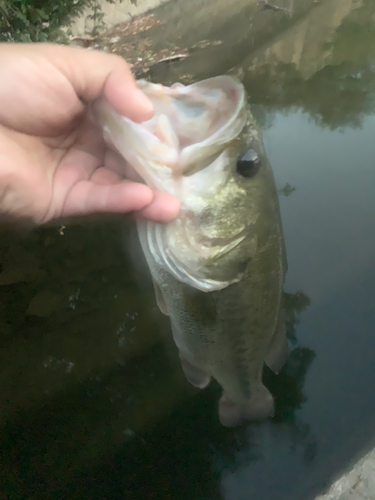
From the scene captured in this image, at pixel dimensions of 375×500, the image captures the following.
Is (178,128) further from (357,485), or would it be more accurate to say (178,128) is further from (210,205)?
(357,485)

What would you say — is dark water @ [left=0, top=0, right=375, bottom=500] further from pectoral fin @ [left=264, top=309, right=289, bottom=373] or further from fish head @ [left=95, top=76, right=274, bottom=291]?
fish head @ [left=95, top=76, right=274, bottom=291]

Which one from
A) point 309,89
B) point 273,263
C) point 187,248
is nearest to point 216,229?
point 187,248

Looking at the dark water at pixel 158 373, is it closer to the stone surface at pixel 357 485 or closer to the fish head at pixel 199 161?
the stone surface at pixel 357 485

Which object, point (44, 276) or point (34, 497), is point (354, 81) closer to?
point (44, 276)

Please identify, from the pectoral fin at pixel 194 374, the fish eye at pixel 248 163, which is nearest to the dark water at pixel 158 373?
the pectoral fin at pixel 194 374

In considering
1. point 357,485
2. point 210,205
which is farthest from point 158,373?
point 210,205

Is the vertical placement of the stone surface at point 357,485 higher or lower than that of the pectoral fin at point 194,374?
lower

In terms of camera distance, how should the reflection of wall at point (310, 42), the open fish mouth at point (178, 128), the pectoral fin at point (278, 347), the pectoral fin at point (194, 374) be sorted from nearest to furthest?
the open fish mouth at point (178, 128), the pectoral fin at point (278, 347), the pectoral fin at point (194, 374), the reflection of wall at point (310, 42)
